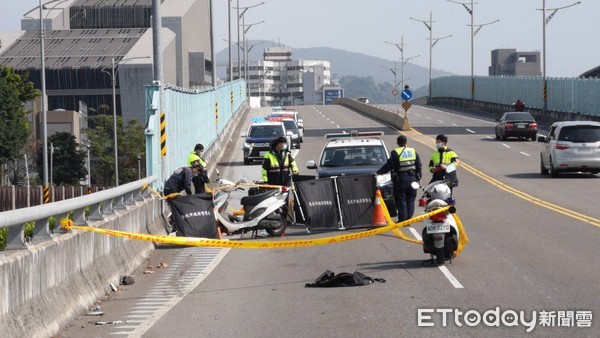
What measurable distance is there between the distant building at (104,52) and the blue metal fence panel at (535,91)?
34577mm

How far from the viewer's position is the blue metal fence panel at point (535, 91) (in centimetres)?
6438

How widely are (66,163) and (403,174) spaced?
77253 mm

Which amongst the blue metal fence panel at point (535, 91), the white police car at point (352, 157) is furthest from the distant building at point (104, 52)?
the white police car at point (352, 157)

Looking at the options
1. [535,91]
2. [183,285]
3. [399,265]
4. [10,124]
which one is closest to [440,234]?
[399,265]

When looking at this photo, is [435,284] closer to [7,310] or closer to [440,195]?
[440,195]

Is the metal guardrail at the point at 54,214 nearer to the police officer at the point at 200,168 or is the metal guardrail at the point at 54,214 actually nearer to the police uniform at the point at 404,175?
the police uniform at the point at 404,175

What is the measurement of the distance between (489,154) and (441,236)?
3216 centimetres

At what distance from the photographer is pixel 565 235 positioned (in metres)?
18.8

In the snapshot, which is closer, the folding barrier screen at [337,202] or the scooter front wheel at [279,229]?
the scooter front wheel at [279,229]

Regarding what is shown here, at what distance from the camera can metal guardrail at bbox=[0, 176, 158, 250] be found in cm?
952

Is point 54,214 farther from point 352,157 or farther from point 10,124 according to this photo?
point 10,124

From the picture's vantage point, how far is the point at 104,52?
126688 millimetres

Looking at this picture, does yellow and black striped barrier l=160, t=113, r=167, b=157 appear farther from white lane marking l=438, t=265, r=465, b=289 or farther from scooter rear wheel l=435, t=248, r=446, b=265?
white lane marking l=438, t=265, r=465, b=289

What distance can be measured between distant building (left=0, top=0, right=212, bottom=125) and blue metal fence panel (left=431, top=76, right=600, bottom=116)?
34577 mm
